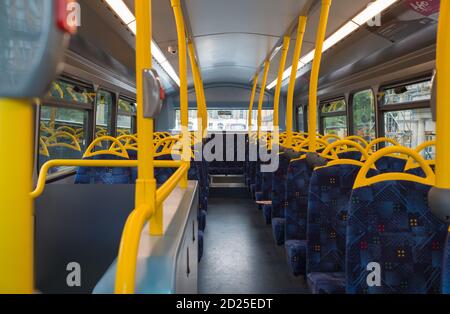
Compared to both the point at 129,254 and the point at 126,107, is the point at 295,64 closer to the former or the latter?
the point at 129,254

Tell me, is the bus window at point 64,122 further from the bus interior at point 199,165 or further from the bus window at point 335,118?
the bus window at point 335,118

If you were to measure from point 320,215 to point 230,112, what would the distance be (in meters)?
13.2

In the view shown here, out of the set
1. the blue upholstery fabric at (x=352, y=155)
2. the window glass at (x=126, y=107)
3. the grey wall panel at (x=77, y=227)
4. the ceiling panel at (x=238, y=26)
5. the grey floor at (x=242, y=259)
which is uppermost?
the ceiling panel at (x=238, y=26)

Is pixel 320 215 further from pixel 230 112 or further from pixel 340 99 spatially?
pixel 230 112

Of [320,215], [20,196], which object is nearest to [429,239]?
[320,215]

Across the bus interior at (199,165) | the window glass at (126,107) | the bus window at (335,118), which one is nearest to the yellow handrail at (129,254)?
the bus interior at (199,165)

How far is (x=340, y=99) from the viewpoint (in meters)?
6.52

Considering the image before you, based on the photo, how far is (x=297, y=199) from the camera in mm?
2822

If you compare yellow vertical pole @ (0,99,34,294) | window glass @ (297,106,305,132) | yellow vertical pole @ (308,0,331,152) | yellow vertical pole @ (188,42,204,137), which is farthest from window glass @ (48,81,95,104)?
window glass @ (297,106,305,132)

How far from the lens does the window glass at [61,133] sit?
331 cm

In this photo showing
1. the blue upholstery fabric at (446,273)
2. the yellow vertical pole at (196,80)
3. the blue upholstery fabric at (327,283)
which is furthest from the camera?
the yellow vertical pole at (196,80)

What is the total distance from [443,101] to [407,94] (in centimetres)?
367

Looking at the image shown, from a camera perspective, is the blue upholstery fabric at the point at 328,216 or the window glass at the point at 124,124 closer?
the blue upholstery fabric at the point at 328,216

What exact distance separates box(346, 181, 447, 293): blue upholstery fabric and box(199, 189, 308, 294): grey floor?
1.48 meters
